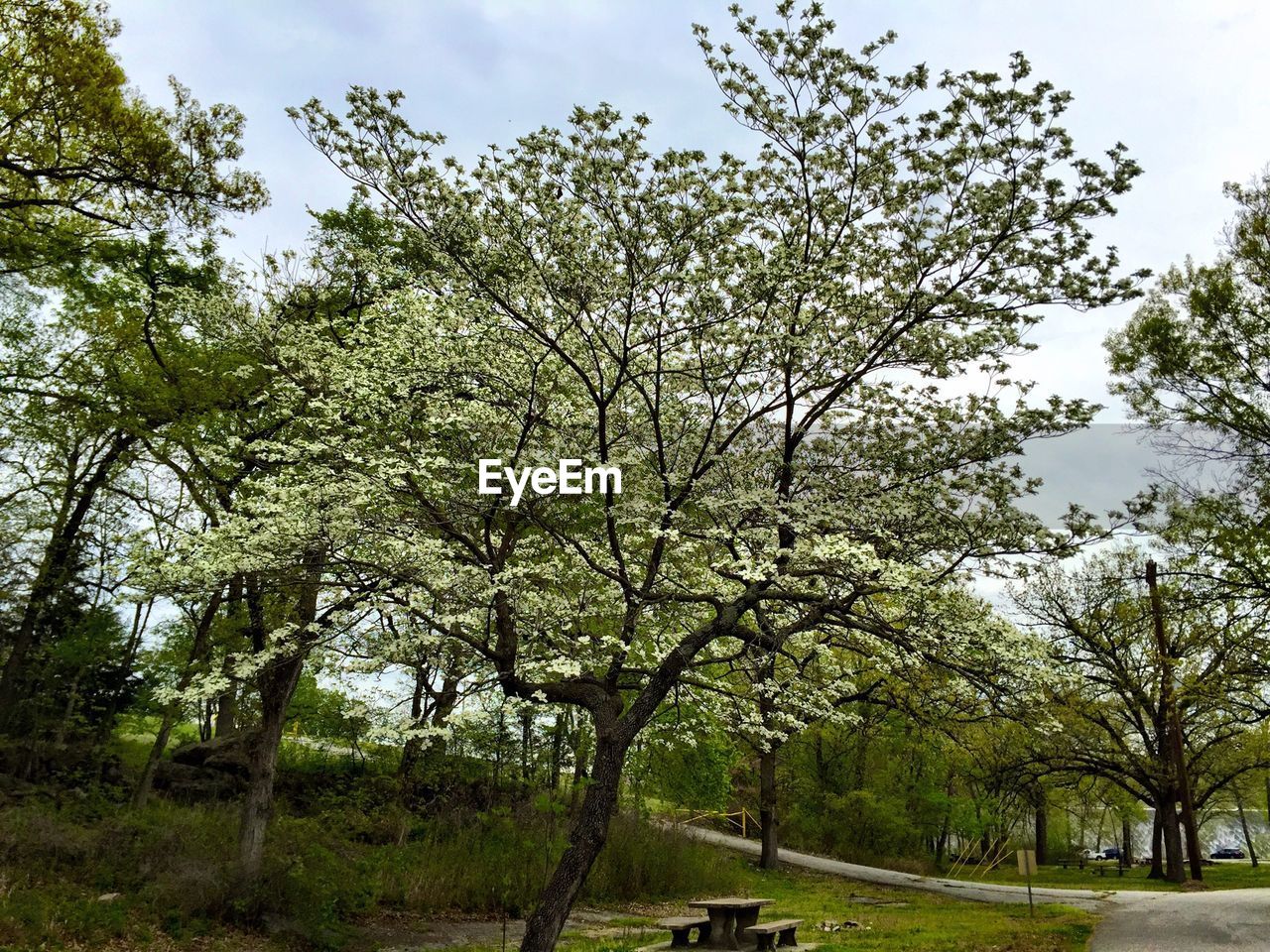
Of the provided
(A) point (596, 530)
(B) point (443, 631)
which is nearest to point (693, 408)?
(A) point (596, 530)

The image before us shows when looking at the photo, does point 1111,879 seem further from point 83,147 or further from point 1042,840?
point 83,147

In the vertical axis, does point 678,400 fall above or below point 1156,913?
above

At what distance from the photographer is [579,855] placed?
9109mm

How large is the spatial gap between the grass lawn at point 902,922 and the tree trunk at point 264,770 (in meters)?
4.38

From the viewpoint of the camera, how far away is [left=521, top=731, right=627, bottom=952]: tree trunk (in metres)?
8.59

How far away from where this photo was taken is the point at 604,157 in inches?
324

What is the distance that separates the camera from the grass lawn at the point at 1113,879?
23.0 metres

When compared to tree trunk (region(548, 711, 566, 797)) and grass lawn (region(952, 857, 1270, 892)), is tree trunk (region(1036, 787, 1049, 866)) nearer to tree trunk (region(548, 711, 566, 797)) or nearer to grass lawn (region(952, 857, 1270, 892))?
grass lawn (region(952, 857, 1270, 892))

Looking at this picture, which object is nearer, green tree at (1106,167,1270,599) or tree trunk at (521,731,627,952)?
tree trunk at (521,731,627,952)

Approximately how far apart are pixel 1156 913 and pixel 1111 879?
50.5ft

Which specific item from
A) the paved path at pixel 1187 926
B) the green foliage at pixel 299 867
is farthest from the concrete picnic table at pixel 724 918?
the paved path at pixel 1187 926

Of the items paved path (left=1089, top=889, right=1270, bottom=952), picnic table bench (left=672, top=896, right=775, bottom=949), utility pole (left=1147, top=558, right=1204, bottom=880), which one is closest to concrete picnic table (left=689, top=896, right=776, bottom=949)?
picnic table bench (left=672, top=896, right=775, bottom=949)

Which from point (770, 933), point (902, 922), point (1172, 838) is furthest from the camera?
point (1172, 838)

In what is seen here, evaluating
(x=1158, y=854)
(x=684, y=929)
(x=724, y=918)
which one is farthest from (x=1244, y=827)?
(x=684, y=929)
